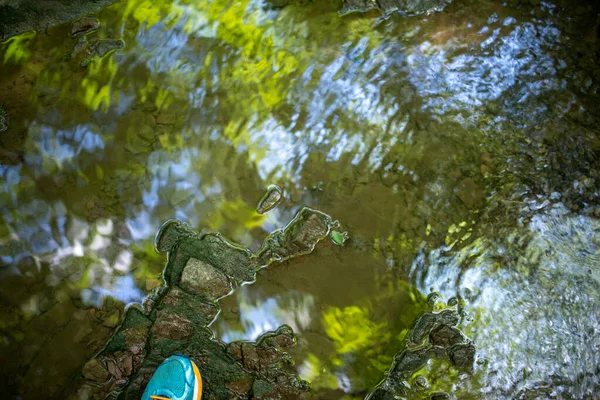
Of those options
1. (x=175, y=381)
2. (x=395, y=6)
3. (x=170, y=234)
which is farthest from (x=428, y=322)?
(x=395, y=6)

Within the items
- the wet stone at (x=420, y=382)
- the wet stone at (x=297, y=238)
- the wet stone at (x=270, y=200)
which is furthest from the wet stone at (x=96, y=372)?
the wet stone at (x=420, y=382)

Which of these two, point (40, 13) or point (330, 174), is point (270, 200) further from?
point (40, 13)

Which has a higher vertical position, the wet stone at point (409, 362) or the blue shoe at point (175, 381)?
the blue shoe at point (175, 381)

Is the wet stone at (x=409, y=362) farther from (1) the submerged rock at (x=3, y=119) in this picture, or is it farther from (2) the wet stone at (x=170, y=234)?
(1) the submerged rock at (x=3, y=119)

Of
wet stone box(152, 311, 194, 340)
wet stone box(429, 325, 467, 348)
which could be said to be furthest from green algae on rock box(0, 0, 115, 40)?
wet stone box(429, 325, 467, 348)

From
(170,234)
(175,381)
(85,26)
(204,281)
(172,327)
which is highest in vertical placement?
(85,26)

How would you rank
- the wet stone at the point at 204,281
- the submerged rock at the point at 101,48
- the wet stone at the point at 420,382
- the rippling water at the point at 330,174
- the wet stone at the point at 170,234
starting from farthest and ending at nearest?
1. the submerged rock at the point at 101,48
2. the wet stone at the point at 170,234
3. the wet stone at the point at 204,281
4. the rippling water at the point at 330,174
5. the wet stone at the point at 420,382

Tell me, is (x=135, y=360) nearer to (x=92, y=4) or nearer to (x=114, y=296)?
(x=114, y=296)

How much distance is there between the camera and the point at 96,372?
8.90 ft

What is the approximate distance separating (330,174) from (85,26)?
2558mm

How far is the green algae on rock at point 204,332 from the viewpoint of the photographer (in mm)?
2684

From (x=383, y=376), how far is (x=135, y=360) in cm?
167

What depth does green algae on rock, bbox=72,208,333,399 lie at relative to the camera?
8.80 ft

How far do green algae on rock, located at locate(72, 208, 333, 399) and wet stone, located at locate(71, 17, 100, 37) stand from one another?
2046 millimetres
